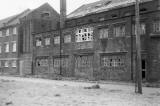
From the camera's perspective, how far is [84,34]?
1225 inches

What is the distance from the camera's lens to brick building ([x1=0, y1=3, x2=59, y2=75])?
42194 millimetres

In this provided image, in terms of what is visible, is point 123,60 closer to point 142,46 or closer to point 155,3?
point 142,46

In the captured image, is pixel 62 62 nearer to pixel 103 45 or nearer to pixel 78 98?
pixel 103 45

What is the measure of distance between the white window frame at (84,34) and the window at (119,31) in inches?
148

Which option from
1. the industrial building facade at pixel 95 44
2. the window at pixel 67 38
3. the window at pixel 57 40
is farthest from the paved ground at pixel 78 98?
the window at pixel 57 40

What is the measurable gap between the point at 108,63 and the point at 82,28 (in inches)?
244

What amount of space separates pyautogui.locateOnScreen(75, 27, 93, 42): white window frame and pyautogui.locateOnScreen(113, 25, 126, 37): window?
3.77m

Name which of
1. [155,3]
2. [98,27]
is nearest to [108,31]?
[98,27]

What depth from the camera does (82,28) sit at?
103 ft

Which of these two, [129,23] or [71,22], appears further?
[71,22]

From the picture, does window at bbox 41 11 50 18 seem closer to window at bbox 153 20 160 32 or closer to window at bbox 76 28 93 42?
window at bbox 76 28 93 42

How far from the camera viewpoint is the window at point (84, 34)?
30286 mm

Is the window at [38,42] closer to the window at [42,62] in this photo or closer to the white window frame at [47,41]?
the white window frame at [47,41]

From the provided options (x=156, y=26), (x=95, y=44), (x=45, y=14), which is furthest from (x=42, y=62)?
(x=156, y=26)
